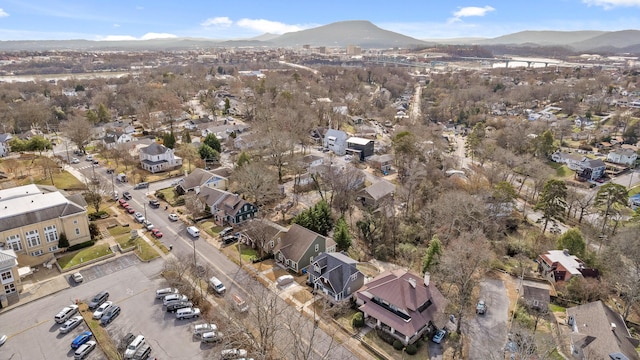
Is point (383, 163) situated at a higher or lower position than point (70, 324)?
lower

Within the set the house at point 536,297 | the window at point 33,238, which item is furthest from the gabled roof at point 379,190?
the window at point 33,238

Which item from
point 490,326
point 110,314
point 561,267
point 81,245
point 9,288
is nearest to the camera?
point 110,314

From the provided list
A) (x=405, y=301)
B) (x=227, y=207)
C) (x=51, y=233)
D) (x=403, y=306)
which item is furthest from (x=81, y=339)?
(x=405, y=301)

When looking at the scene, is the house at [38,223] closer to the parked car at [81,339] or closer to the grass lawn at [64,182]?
the grass lawn at [64,182]

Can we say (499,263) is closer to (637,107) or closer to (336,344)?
(336,344)

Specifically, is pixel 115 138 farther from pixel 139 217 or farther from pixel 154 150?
pixel 139 217

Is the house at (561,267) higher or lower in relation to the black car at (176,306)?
lower

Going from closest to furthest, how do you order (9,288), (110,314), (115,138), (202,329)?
(202,329) < (110,314) < (9,288) < (115,138)

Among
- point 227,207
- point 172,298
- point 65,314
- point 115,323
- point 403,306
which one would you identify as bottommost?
point 115,323
